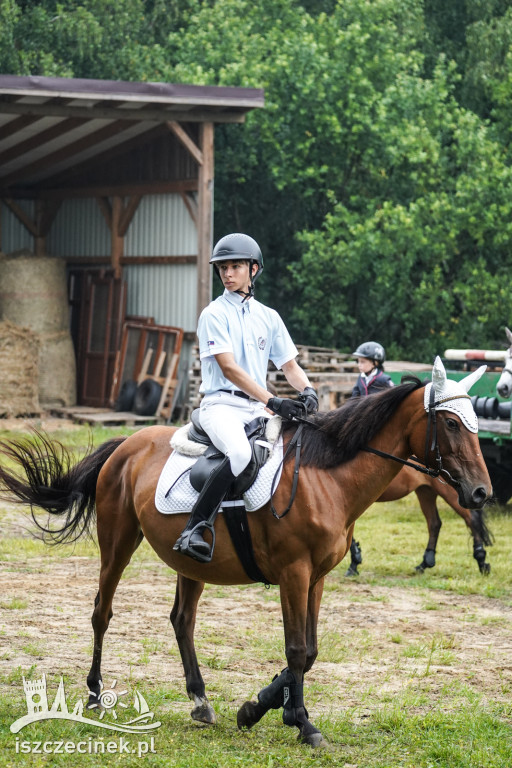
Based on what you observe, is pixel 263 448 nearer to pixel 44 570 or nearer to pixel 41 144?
pixel 44 570

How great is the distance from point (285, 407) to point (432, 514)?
4909 millimetres

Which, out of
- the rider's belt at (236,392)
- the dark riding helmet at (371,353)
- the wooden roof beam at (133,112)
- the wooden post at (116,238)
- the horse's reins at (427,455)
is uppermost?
the wooden roof beam at (133,112)

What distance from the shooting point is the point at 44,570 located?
8961 millimetres

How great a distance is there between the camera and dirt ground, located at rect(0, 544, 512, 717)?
6113mm

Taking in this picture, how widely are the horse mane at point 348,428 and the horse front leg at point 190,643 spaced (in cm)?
110

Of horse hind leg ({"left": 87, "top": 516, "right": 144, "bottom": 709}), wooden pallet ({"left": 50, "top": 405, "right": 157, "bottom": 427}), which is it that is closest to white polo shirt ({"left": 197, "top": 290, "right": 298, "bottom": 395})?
horse hind leg ({"left": 87, "top": 516, "right": 144, "bottom": 709})

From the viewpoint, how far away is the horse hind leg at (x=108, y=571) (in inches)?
221

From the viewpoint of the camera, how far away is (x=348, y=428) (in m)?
5.27

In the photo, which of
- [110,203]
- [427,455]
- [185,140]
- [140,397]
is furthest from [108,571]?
[110,203]

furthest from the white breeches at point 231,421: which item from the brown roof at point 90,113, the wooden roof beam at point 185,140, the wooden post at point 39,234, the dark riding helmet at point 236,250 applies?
the wooden post at point 39,234

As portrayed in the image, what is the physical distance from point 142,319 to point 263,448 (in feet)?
51.0

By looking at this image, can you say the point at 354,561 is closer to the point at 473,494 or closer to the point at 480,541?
the point at 480,541

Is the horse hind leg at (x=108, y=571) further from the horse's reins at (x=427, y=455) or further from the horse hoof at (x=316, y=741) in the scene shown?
the horse hoof at (x=316, y=741)

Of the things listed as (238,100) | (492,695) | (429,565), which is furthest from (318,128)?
(492,695)
